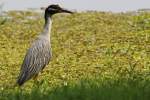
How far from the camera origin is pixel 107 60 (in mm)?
14812

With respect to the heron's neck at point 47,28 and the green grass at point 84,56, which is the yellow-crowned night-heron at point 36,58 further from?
the green grass at point 84,56

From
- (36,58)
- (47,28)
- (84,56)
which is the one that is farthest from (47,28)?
(84,56)

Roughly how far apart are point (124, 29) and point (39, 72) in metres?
5.81

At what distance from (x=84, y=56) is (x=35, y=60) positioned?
292 cm

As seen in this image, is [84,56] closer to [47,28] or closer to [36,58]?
[47,28]

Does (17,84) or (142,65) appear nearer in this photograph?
(17,84)

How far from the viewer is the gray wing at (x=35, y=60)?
486 inches

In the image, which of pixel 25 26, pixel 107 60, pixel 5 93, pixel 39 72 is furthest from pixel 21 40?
pixel 5 93

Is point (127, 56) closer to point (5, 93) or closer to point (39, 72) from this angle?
point (39, 72)

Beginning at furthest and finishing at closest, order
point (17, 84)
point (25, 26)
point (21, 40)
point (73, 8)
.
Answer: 1. point (73, 8)
2. point (25, 26)
3. point (21, 40)
4. point (17, 84)

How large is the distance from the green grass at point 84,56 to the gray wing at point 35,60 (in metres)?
0.22

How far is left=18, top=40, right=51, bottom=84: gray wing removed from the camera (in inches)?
486

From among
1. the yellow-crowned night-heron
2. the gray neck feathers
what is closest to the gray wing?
the yellow-crowned night-heron

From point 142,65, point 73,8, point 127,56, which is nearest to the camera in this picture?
point 142,65
